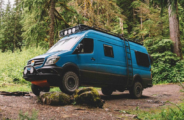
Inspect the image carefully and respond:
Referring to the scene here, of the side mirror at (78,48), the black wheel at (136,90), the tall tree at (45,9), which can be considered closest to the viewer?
the side mirror at (78,48)

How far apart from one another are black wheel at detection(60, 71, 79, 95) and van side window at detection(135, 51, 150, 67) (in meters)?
4.34

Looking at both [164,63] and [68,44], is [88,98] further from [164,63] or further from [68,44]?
[164,63]

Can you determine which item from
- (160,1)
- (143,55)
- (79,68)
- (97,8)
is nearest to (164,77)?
(143,55)

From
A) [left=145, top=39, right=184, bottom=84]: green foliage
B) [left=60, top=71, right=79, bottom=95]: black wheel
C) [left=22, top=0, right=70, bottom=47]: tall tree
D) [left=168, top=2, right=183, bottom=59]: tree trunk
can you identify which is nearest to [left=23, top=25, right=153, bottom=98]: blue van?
[left=60, top=71, right=79, bottom=95]: black wheel

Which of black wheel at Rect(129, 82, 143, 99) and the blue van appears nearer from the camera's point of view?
the blue van

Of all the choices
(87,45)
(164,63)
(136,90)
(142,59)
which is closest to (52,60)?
(87,45)

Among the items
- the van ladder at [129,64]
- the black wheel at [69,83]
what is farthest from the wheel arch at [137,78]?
the black wheel at [69,83]

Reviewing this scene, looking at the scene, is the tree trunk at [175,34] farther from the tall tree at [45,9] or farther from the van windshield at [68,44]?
the van windshield at [68,44]

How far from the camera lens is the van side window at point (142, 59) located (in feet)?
29.5

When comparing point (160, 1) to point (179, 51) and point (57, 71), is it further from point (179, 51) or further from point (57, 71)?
point (179, 51)

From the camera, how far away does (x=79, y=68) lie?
587cm

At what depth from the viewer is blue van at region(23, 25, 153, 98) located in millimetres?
5422

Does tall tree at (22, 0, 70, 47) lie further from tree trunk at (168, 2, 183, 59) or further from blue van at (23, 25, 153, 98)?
tree trunk at (168, 2, 183, 59)

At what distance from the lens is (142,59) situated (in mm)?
9273
